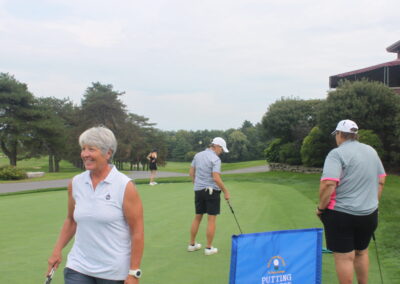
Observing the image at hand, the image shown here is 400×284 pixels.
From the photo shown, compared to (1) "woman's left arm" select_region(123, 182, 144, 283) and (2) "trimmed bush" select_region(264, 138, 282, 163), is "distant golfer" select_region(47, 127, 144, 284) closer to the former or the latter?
(1) "woman's left arm" select_region(123, 182, 144, 283)

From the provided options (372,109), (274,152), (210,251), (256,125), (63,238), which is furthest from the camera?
(256,125)

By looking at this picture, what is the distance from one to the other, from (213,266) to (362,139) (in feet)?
43.6

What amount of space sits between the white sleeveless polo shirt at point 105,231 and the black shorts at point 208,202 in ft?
11.0

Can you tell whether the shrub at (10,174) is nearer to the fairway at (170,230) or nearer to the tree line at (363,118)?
the fairway at (170,230)

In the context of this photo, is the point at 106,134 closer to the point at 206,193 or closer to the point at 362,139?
the point at 206,193

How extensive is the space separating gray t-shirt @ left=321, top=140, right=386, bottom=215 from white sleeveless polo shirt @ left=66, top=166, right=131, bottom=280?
197 cm

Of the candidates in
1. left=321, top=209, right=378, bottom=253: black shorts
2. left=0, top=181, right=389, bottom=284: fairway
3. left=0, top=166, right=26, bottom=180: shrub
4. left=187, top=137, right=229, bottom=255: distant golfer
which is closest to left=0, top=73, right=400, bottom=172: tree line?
left=0, top=181, right=389, bottom=284: fairway

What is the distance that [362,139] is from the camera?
16.7 meters

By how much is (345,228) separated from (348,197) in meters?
0.29

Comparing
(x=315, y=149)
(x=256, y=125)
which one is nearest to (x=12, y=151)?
(x=256, y=125)

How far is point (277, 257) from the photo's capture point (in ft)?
11.6

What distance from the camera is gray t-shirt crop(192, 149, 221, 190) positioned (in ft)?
19.4

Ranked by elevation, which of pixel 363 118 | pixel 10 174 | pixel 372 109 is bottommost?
pixel 10 174

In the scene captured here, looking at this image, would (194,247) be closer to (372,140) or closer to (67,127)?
(372,140)
